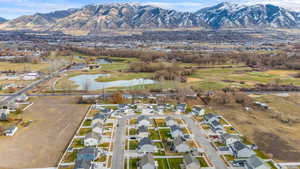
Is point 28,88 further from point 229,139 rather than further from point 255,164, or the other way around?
point 255,164

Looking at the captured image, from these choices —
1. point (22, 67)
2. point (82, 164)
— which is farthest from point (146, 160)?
point (22, 67)

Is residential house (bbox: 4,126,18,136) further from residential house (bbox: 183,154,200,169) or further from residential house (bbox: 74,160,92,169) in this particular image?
residential house (bbox: 183,154,200,169)

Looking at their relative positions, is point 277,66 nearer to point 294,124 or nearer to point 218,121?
point 294,124

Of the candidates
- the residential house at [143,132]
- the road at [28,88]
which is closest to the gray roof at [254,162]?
the residential house at [143,132]

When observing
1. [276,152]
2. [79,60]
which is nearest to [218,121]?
[276,152]

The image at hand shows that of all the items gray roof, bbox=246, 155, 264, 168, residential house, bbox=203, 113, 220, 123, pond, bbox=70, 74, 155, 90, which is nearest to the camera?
gray roof, bbox=246, 155, 264, 168

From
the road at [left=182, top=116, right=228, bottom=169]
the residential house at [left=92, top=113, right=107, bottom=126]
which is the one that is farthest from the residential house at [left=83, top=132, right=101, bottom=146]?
the road at [left=182, top=116, right=228, bottom=169]
